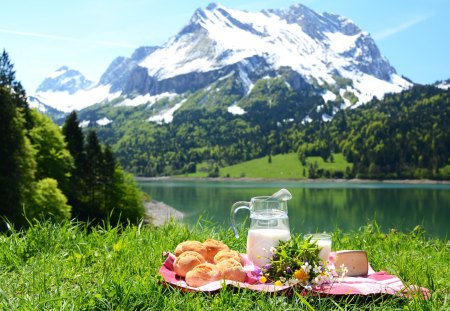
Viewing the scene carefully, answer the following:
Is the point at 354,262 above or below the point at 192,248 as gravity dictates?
below

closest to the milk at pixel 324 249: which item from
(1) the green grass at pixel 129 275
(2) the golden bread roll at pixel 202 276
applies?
(1) the green grass at pixel 129 275

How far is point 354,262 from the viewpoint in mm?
5695

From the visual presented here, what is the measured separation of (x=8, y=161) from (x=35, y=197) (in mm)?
3628

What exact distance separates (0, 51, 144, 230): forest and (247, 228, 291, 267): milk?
21986 millimetres

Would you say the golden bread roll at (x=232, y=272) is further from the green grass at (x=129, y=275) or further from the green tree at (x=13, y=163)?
the green tree at (x=13, y=163)

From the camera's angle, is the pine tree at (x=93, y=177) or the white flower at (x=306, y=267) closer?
the white flower at (x=306, y=267)

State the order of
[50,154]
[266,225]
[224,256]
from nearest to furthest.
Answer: [224,256] < [266,225] < [50,154]

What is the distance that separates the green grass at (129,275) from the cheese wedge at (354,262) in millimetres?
715

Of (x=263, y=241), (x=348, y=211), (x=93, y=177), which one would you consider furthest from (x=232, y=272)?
(x=348, y=211)

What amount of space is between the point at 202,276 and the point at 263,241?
A: 97 cm

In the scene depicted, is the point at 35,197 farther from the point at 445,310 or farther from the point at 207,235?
the point at 445,310

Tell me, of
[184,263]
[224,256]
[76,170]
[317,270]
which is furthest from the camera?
[76,170]

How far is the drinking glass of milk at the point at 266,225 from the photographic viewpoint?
18.6 ft

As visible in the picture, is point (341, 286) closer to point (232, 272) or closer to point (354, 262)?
point (354, 262)
